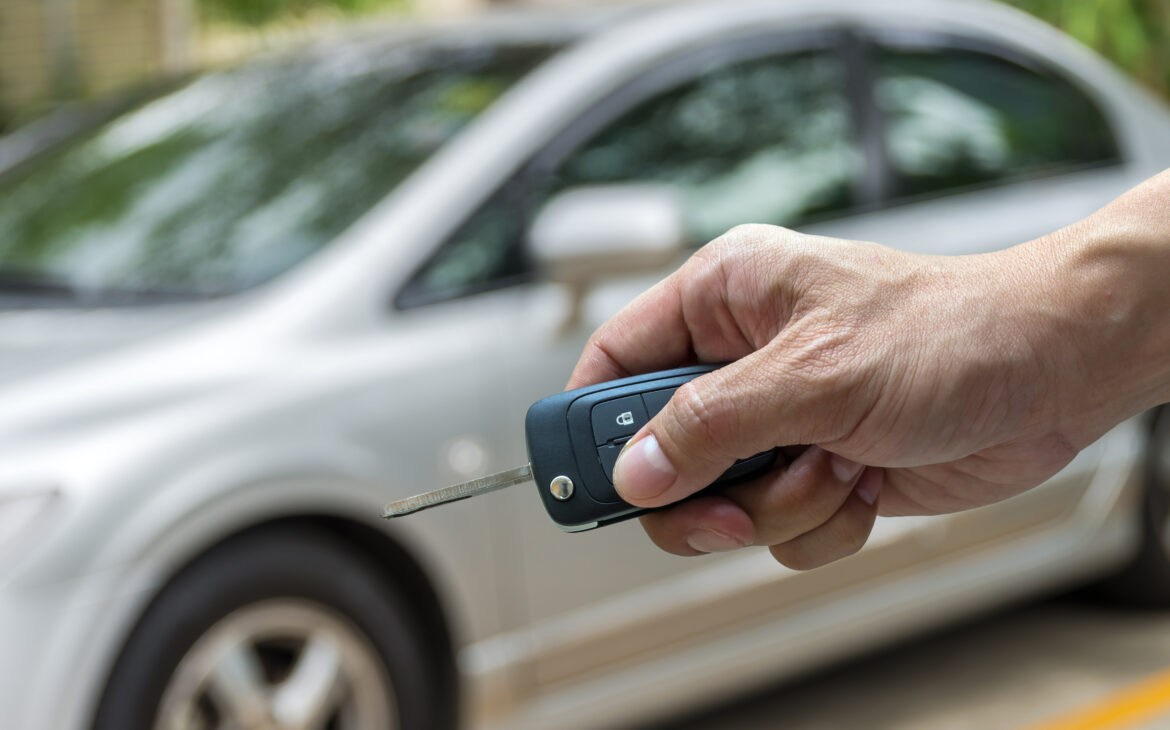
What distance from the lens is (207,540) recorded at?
2090 millimetres

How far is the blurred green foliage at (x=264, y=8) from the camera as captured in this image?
10.8m

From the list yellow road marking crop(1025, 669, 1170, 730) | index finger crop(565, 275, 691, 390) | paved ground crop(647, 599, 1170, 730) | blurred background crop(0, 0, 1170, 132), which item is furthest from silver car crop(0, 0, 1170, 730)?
blurred background crop(0, 0, 1170, 132)

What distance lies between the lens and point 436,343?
7.80 feet

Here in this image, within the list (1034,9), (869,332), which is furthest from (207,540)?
(1034,9)

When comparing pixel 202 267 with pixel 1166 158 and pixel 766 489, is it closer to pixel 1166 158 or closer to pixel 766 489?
pixel 766 489

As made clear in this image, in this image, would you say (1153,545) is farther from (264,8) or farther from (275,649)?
(264,8)

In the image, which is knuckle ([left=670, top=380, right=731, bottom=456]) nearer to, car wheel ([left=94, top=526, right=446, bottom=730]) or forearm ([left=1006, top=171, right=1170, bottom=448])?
forearm ([left=1006, top=171, right=1170, bottom=448])

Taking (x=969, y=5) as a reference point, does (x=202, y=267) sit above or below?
below

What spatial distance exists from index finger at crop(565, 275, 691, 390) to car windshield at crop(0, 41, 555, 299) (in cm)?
142

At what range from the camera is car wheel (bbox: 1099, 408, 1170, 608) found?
337cm

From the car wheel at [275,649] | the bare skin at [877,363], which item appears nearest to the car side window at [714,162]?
the car wheel at [275,649]

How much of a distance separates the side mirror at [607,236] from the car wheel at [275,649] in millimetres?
639

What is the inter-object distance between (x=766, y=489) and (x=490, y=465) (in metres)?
1.36

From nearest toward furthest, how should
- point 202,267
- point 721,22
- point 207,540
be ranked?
point 207,540, point 202,267, point 721,22
